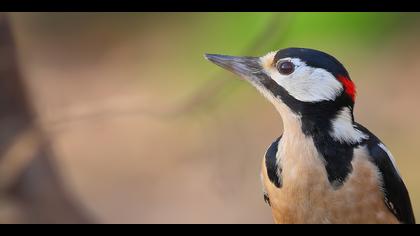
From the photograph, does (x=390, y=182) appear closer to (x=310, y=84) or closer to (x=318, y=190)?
(x=318, y=190)

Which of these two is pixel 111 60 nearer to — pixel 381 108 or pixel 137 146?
pixel 137 146

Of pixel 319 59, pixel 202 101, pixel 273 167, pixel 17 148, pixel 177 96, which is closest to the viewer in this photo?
pixel 319 59

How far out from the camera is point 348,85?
8.79 feet

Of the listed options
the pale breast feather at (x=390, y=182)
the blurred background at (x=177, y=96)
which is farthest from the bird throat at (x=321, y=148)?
the blurred background at (x=177, y=96)

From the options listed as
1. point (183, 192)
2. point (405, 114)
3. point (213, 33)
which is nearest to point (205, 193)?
point (183, 192)

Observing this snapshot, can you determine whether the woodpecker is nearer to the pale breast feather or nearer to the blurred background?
the pale breast feather

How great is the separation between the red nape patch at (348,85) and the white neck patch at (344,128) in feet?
→ 0.17

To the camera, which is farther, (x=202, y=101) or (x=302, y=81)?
(x=202, y=101)

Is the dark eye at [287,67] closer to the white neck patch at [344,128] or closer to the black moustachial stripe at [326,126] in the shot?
the black moustachial stripe at [326,126]

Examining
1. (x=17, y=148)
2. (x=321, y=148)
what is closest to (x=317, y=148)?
(x=321, y=148)

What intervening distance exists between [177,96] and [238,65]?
288 centimetres

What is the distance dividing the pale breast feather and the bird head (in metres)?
0.15

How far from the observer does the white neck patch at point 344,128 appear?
271cm
